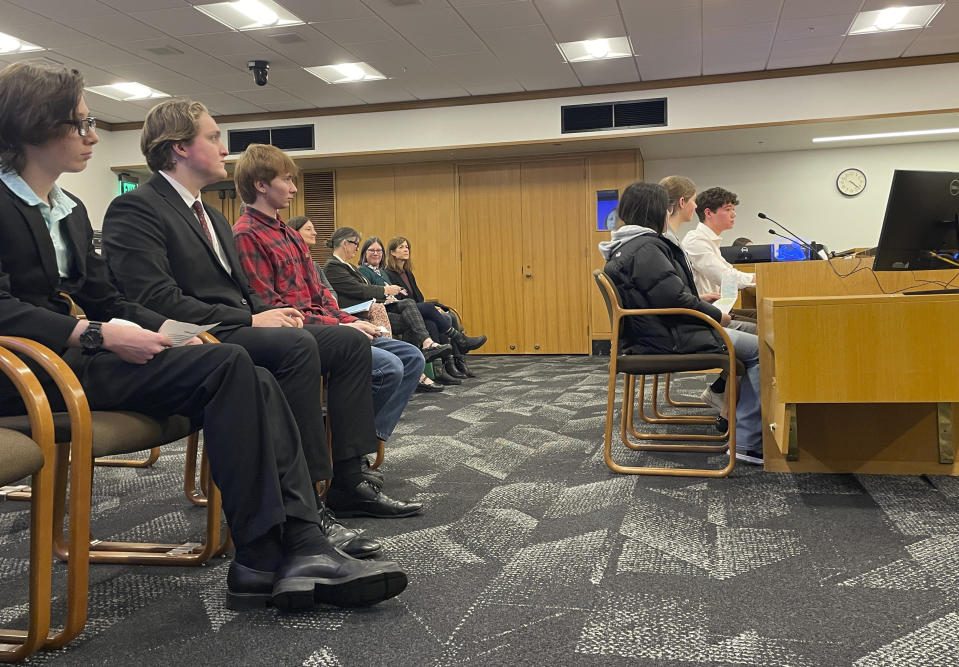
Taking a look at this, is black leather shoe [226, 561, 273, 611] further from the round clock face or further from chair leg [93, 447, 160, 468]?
the round clock face

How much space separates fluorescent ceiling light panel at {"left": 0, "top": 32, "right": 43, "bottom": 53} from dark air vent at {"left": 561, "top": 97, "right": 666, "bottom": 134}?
464cm

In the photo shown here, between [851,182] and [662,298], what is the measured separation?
658cm

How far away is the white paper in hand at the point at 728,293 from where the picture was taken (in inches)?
124

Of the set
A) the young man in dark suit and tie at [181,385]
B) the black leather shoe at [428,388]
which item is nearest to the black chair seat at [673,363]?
the young man in dark suit and tie at [181,385]

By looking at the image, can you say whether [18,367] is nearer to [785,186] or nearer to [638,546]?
[638,546]

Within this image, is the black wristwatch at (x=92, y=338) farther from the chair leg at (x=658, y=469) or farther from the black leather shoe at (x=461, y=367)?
the black leather shoe at (x=461, y=367)

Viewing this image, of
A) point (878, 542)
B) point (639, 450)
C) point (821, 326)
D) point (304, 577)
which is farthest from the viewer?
point (639, 450)

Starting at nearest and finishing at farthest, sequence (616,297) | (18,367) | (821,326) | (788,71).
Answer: (18,367) → (821,326) → (616,297) → (788,71)

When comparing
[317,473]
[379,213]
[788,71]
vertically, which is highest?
[788,71]

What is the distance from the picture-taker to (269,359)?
1955 millimetres

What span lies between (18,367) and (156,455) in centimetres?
176

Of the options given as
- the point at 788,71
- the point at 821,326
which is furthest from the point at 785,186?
the point at 821,326

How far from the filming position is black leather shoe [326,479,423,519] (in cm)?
223

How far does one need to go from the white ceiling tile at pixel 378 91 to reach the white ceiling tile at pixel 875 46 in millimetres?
3955
